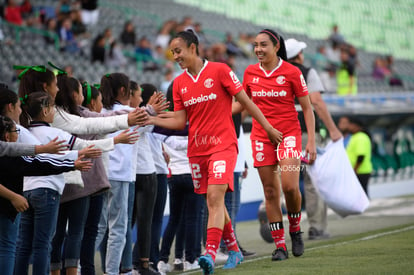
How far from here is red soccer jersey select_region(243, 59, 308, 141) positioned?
751 centimetres

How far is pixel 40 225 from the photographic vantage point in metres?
A: 5.88

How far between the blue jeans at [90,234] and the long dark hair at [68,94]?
776 millimetres

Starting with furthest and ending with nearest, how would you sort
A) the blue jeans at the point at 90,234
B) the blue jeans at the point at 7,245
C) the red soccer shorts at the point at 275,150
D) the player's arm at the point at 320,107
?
the player's arm at the point at 320,107 < the red soccer shorts at the point at 275,150 < the blue jeans at the point at 90,234 < the blue jeans at the point at 7,245

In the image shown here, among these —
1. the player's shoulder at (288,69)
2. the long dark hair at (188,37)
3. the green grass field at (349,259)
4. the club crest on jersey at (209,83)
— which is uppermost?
the long dark hair at (188,37)

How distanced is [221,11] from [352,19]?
7720 mm

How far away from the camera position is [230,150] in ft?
22.3

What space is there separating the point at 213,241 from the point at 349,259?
151 cm

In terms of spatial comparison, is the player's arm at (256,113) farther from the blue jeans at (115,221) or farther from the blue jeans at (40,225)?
the blue jeans at (40,225)

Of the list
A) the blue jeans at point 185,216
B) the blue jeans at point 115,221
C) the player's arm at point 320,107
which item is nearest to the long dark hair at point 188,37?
the blue jeans at point 115,221

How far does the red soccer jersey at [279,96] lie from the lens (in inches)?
296

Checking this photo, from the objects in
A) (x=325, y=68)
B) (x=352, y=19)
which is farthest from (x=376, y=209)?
(x=352, y=19)

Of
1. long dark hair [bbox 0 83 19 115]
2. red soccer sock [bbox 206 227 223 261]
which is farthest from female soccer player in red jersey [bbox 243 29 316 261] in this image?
long dark hair [bbox 0 83 19 115]

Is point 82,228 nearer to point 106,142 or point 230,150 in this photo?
point 106,142

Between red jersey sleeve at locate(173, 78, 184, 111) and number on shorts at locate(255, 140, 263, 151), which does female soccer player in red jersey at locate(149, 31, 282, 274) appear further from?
number on shorts at locate(255, 140, 263, 151)
